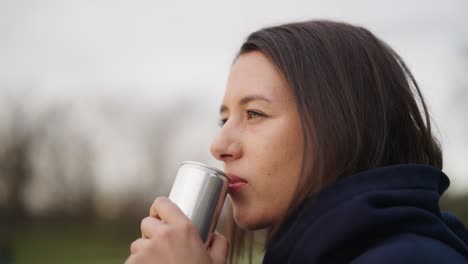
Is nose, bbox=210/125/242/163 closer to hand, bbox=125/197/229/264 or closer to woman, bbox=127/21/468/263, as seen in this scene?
woman, bbox=127/21/468/263

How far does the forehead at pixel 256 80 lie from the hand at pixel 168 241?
402 millimetres

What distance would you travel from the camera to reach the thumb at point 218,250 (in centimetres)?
134

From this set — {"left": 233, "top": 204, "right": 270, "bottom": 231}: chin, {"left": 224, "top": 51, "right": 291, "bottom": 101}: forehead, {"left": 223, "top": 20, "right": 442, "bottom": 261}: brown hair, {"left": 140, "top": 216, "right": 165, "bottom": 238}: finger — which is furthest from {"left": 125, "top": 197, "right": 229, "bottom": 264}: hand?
{"left": 224, "top": 51, "right": 291, "bottom": 101}: forehead

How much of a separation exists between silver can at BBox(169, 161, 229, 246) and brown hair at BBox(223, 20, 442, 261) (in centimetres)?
20

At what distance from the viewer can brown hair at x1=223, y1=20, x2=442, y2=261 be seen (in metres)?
1.39

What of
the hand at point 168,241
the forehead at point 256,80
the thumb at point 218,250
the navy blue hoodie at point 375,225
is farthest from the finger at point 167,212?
the forehead at point 256,80

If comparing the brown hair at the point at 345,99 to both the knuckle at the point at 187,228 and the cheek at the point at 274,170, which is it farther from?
the knuckle at the point at 187,228

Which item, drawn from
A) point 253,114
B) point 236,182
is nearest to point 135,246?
point 236,182

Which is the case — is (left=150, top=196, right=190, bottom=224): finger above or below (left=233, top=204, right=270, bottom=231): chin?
above

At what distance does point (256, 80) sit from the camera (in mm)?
1486

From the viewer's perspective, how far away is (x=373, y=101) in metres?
1.49

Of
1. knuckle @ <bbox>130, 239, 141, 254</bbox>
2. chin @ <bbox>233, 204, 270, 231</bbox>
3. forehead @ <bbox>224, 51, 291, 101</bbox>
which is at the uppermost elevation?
forehead @ <bbox>224, 51, 291, 101</bbox>

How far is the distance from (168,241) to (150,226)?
0.07m

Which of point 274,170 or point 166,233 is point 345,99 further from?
point 166,233
